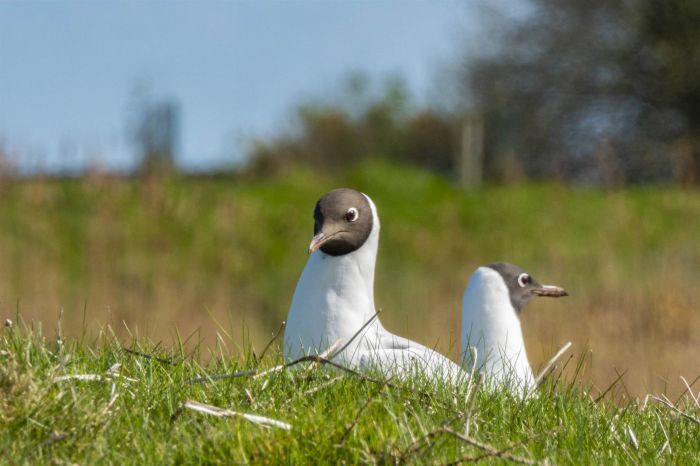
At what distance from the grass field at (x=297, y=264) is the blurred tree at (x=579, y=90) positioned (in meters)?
12.4

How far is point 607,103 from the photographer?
30062mm

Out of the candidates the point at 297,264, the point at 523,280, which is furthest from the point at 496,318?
the point at 297,264

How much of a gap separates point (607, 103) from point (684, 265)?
1811 cm

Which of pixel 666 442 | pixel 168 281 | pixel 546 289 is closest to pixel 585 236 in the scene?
pixel 168 281

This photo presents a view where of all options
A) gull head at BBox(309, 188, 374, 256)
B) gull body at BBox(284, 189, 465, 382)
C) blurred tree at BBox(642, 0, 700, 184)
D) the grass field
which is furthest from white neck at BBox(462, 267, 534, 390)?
blurred tree at BBox(642, 0, 700, 184)

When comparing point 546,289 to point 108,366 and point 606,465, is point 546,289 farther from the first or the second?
point 108,366

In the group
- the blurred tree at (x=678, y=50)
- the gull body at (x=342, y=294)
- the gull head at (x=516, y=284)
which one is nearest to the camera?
the gull body at (x=342, y=294)

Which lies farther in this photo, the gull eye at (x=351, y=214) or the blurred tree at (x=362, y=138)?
the blurred tree at (x=362, y=138)

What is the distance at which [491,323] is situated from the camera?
17.4 ft

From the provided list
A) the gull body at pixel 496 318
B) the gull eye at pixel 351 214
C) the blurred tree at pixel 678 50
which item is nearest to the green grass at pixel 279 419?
the gull body at pixel 496 318

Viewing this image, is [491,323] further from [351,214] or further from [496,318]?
[351,214]

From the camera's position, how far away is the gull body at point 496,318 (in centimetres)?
505

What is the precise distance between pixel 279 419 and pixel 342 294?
1201mm

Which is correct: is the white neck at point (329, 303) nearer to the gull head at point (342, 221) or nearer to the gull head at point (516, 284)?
the gull head at point (342, 221)
